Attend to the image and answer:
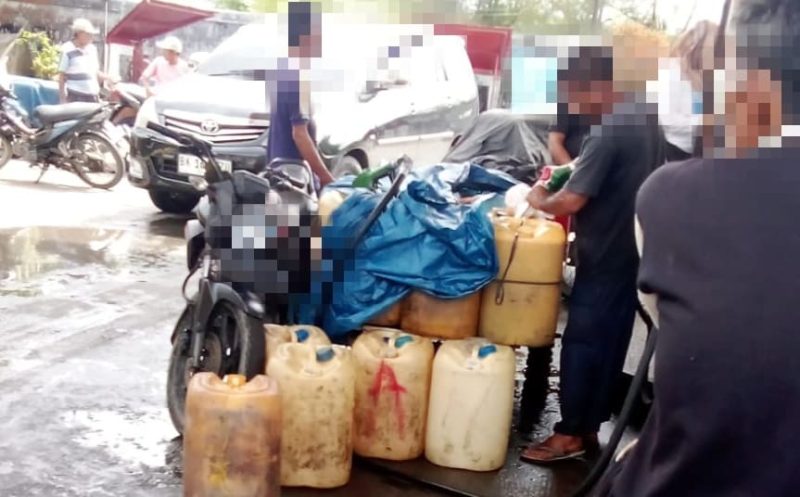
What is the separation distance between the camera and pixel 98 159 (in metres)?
10.3

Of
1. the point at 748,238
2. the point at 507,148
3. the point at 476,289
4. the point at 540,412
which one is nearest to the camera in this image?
the point at 748,238

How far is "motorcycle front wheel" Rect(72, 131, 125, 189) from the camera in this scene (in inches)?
402

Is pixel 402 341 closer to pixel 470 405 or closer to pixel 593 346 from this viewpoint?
pixel 470 405

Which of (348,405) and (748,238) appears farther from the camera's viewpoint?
(348,405)

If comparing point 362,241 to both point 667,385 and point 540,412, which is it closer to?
point 540,412

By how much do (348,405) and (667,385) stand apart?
87.9 inches

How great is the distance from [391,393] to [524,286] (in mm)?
740

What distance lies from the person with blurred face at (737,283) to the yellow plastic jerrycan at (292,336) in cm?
237

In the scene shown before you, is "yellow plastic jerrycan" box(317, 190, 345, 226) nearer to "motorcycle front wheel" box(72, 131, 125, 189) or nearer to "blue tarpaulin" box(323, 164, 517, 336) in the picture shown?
"blue tarpaulin" box(323, 164, 517, 336)

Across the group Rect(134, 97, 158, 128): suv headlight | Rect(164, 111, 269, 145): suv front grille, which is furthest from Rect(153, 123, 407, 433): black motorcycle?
Rect(134, 97, 158, 128): suv headlight

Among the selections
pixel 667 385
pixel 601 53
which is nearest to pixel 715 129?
pixel 667 385

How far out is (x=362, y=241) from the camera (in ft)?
12.7

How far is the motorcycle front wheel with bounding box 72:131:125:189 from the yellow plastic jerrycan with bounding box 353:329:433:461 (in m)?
7.15

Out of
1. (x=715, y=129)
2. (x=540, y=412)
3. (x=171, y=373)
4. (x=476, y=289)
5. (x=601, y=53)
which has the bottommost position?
(x=540, y=412)
